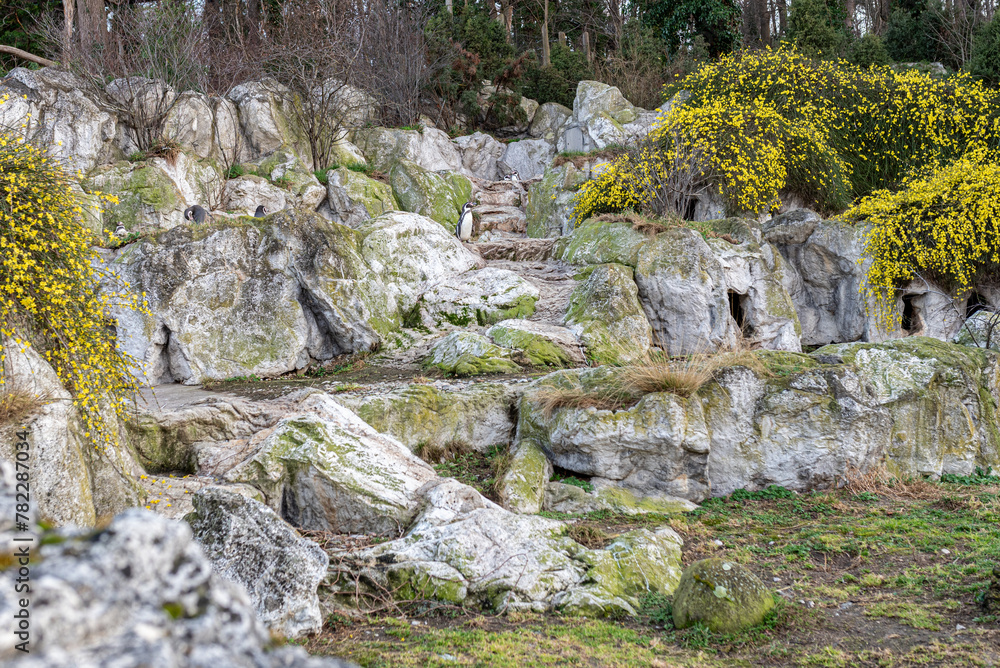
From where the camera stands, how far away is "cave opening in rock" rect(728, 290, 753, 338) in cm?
1274

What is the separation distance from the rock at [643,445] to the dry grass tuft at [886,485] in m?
1.58

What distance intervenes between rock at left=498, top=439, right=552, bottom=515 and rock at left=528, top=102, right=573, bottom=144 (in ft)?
57.0

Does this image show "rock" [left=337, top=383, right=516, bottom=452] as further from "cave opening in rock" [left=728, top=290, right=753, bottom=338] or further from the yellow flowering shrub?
the yellow flowering shrub

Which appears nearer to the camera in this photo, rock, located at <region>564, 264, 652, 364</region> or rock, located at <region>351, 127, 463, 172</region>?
rock, located at <region>564, 264, 652, 364</region>

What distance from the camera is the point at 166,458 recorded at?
293 inches

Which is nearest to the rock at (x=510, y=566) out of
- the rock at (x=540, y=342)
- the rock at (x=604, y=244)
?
the rock at (x=540, y=342)

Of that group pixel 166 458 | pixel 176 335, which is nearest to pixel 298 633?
pixel 166 458

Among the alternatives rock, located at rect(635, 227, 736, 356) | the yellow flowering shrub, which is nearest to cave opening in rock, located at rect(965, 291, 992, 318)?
the yellow flowering shrub

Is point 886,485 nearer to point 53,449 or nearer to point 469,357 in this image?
point 469,357

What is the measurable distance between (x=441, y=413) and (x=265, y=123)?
12.6 meters

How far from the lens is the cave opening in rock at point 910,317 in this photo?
1354 cm

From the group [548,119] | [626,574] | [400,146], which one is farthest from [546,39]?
[626,574]

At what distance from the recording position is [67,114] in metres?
14.8

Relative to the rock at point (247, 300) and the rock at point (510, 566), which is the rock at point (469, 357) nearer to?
the rock at point (247, 300)
